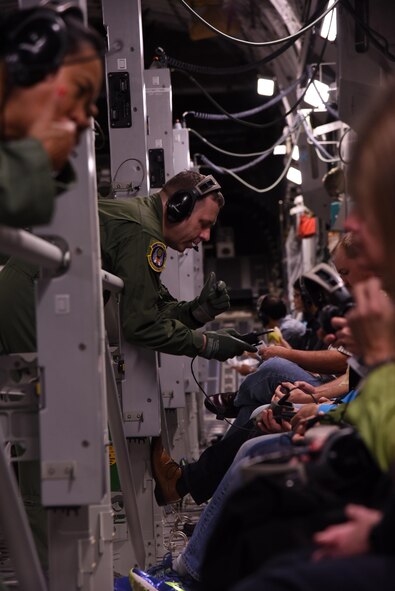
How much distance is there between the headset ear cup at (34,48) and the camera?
1.73 m

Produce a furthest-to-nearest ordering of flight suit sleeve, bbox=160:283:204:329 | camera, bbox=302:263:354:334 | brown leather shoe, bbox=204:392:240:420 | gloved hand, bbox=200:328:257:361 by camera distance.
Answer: brown leather shoe, bbox=204:392:240:420 → flight suit sleeve, bbox=160:283:204:329 → gloved hand, bbox=200:328:257:361 → camera, bbox=302:263:354:334

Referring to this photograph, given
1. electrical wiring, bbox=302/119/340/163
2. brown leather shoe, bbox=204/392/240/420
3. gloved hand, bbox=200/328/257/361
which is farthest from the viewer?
electrical wiring, bbox=302/119/340/163

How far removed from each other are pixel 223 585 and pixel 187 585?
69.5 inches

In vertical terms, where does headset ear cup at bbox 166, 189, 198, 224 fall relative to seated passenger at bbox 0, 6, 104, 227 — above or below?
above

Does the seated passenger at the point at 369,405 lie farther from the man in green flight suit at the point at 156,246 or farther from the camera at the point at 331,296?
the man in green flight suit at the point at 156,246

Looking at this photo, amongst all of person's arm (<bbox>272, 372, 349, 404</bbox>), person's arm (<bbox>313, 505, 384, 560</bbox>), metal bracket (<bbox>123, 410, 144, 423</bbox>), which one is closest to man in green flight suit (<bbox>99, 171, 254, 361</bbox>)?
metal bracket (<bbox>123, 410, 144, 423</bbox>)

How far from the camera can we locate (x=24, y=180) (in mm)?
1736

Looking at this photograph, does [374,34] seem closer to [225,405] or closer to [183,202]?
[183,202]

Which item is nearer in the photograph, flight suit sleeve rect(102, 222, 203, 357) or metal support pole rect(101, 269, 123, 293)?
metal support pole rect(101, 269, 123, 293)

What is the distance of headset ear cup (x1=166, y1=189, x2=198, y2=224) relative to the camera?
13.9 feet

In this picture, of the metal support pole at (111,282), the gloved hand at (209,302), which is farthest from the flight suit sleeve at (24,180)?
the gloved hand at (209,302)

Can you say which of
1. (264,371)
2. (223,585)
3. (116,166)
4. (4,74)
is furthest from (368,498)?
(116,166)

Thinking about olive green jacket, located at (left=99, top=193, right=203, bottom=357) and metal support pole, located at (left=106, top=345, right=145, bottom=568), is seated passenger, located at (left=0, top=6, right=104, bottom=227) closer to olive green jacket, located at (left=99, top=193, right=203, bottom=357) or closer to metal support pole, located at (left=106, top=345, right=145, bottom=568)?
metal support pole, located at (left=106, top=345, right=145, bottom=568)

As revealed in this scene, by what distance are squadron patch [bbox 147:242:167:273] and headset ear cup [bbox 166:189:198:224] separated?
0.42 metres
